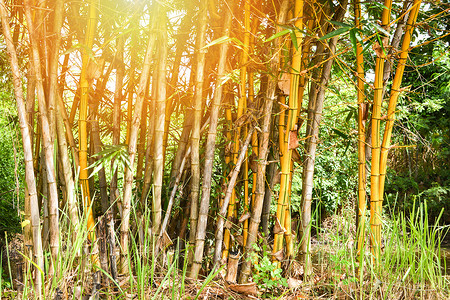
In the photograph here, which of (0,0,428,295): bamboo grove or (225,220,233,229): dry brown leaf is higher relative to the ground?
(0,0,428,295): bamboo grove

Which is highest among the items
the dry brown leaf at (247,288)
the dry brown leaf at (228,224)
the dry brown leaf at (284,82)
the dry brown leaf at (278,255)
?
the dry brown leaf at (284,82)

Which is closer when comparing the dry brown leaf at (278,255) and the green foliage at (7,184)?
the dry brown leaf at (278,255)

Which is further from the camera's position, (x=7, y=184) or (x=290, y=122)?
(x=7, y=184)

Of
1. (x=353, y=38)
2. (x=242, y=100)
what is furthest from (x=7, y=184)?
(x=353, y=38)

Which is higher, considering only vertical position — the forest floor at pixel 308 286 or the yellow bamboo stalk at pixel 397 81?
the yellow bamboo stalk at pixel 397 81

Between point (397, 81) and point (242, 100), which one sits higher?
point (397, 81)

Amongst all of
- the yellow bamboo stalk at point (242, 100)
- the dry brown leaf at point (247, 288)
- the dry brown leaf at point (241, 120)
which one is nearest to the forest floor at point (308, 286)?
the dry brown leaf at point (247, 288)

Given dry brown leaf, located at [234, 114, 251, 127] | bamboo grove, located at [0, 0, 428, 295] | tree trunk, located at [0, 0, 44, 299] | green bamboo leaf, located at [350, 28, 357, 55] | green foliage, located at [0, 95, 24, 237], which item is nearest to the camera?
green bamboo leaf, located at [350, 28, 357, 55]

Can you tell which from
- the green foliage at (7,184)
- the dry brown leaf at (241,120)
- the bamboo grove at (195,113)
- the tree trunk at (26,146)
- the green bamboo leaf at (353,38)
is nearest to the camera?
the green bamboo leaf at (353,38)

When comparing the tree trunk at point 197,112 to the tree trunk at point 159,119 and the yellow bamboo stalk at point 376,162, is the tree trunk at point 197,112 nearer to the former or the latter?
the tree trunk at point 159,119

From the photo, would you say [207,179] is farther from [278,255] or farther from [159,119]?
[278,255]

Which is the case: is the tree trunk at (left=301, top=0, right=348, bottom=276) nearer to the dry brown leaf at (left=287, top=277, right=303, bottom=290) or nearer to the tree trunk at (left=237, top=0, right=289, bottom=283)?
the dry brown leaf at (left=287, top=277, right=303, bottom=290)

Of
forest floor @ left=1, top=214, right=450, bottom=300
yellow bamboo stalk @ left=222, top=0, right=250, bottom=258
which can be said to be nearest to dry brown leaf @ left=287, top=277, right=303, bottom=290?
forest floor @ left=1, top=214, right=450, bottom=300

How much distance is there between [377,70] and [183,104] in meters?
1.06
